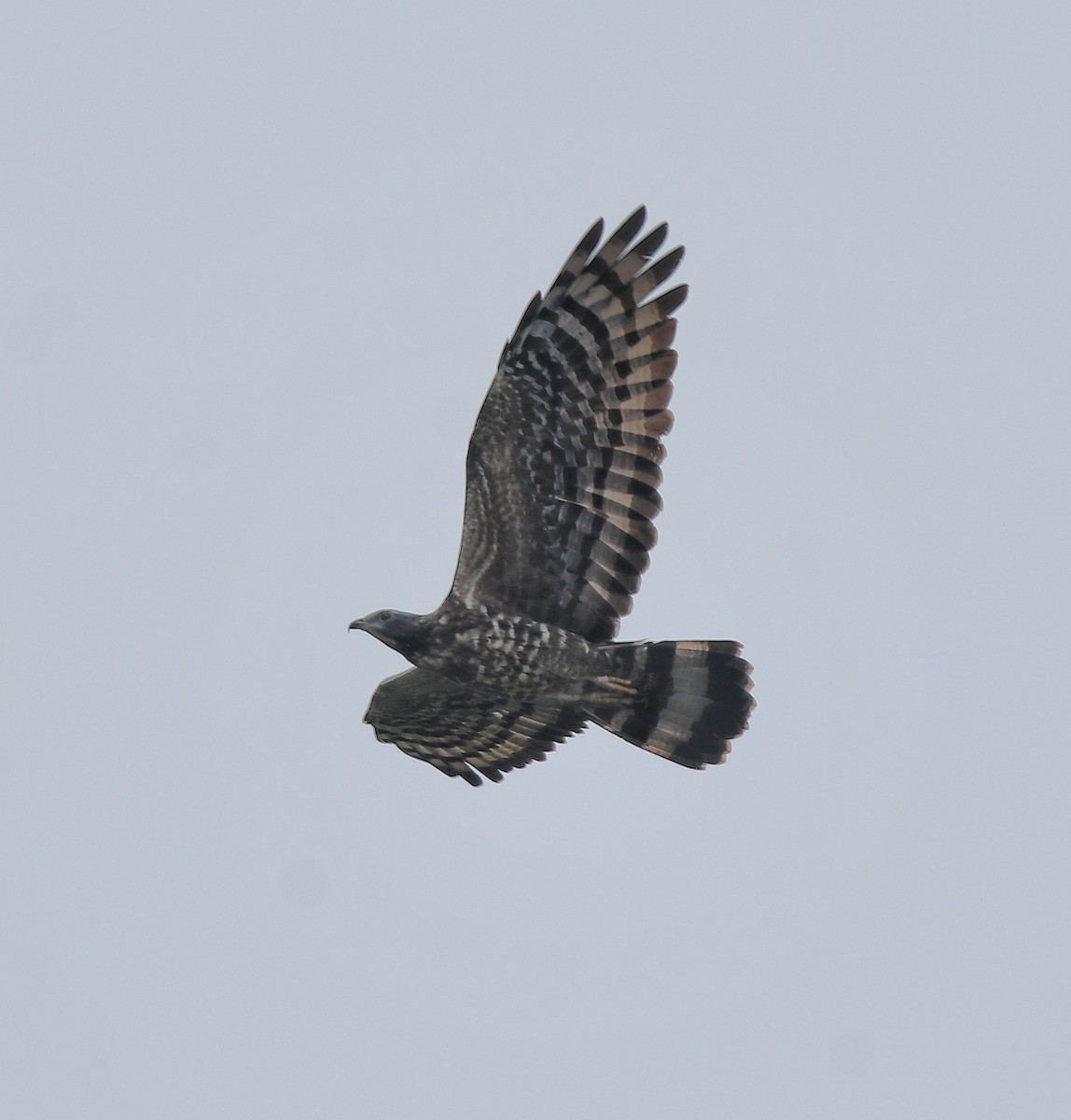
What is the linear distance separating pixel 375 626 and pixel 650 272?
3473 mm

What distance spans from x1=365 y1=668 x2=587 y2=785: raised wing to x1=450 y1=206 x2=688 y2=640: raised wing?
1.08 meters

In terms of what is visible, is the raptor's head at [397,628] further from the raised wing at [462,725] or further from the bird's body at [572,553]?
the raised wing at [462,725]

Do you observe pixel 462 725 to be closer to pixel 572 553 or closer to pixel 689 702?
pixel 689 702

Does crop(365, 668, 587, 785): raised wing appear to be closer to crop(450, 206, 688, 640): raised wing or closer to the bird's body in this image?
the bird's body

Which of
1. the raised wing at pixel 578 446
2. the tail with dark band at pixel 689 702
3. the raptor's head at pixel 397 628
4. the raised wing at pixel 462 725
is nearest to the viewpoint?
the raised wing at pixel 578 446

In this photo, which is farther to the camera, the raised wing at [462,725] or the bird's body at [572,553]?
the raised wing at [462,725]

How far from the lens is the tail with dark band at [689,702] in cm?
1562

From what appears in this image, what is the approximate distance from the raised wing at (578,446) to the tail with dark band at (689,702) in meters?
0.66

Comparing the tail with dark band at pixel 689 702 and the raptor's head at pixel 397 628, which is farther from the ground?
the tail with dark band at pixel 689 702

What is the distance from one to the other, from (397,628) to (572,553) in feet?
4.86

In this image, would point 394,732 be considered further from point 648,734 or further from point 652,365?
point 652,365

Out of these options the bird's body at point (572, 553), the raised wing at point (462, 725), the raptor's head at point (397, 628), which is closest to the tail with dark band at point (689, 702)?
the bird's body at point (572, 553)

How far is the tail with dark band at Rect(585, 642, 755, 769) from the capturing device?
15.6 metres

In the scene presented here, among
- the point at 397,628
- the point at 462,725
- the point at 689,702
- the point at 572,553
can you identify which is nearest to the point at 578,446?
the point at 572,553
